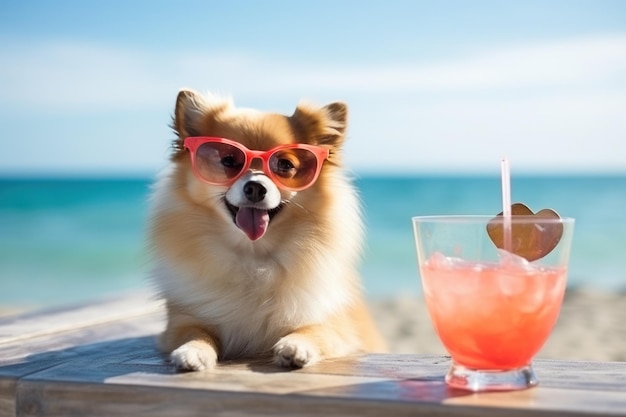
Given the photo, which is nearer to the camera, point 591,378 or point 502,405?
point 502,405

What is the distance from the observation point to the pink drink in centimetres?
151

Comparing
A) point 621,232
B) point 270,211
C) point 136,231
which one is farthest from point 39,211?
point 270,211

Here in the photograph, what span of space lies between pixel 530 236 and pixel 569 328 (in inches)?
221

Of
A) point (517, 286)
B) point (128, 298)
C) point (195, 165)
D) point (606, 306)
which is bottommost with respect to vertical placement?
point (606, 306)

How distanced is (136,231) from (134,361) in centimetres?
1652

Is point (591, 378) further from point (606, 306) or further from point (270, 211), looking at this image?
point (606, 306)

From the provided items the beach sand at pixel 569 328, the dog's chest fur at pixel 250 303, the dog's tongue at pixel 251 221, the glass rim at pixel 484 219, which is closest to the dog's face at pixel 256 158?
the dog's tongue at pixel 251 221

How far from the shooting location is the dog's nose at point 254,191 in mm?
2014

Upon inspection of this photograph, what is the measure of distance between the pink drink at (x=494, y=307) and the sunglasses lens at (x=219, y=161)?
2.23 feet

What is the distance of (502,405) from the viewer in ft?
4.54

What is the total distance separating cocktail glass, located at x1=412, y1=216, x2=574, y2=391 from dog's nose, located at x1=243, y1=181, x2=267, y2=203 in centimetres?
56

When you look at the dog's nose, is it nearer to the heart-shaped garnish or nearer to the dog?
→ the dog

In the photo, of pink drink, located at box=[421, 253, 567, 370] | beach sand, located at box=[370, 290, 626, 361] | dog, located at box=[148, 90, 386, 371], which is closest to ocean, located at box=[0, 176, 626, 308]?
dog, located at box=[148, 90, 386, 371]

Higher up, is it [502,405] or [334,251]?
[334,251]
